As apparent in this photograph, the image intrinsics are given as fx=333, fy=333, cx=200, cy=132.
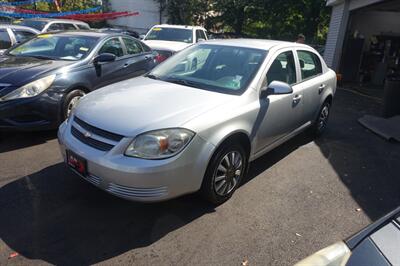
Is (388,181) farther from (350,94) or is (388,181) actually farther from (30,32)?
(30,32)

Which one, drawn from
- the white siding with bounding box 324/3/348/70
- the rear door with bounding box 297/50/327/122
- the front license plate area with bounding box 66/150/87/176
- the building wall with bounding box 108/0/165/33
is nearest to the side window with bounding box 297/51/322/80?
the rear door with bounding box 297/50/327/122

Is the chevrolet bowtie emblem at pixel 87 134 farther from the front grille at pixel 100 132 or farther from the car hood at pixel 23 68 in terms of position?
the car hood at pixel 23 68

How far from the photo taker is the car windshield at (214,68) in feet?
11.9

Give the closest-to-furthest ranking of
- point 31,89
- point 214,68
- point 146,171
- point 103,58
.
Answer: point 146,171 → point 214,68 → point 31,89 → point 103,58

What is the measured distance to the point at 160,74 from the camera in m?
4.17

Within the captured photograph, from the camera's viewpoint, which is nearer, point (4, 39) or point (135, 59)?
point (135, 59)

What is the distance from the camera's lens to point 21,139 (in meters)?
4.83

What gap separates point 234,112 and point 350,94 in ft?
29.0

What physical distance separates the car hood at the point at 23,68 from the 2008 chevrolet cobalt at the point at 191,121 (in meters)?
1.51

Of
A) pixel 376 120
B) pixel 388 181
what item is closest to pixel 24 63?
pixel 388 181

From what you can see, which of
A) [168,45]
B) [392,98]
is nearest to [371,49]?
[392,98]

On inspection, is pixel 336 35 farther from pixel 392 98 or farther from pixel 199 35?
pixel 392 98

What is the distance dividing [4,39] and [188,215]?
7071 mm

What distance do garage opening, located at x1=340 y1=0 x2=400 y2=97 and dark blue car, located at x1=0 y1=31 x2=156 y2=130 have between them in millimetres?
9487
